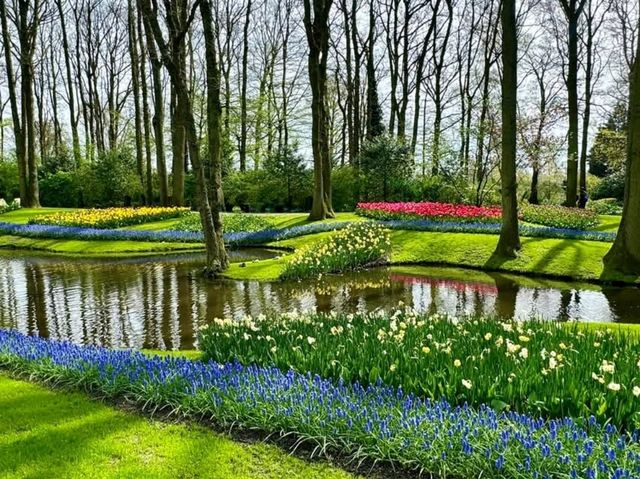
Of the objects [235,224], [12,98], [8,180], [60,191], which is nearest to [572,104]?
[235,224]

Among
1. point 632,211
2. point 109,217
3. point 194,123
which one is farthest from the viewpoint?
point 109,217

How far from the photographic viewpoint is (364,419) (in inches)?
159

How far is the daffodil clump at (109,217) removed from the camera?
24058 millimetres

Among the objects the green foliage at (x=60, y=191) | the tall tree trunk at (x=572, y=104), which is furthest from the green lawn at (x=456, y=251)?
the green foliage at (x=60, y=191)

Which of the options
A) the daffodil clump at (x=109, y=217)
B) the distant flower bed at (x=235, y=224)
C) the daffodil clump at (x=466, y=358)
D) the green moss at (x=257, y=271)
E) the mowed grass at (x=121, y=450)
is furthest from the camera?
the daffodil clump at (x=109, y=217)

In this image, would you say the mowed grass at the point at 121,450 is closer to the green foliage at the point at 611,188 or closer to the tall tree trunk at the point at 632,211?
the tall tree trunk at the point at 632,211

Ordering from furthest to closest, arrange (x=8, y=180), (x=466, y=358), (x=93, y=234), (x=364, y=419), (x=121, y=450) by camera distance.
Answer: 1. (x=8, y=180)
2. (x=93, y=234)
3. (x=466, y=358)
4. (x=121, y=450)
5. (x=364, y=419)

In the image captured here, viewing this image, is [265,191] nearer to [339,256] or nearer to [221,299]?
[339,256]

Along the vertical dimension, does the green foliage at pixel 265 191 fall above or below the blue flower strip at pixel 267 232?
above

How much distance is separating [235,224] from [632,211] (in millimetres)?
14857

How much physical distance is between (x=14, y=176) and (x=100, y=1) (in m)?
16.0

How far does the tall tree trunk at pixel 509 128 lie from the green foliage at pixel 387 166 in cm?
1524

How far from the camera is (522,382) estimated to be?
425cm

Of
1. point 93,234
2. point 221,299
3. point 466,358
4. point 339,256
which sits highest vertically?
point 93,234
